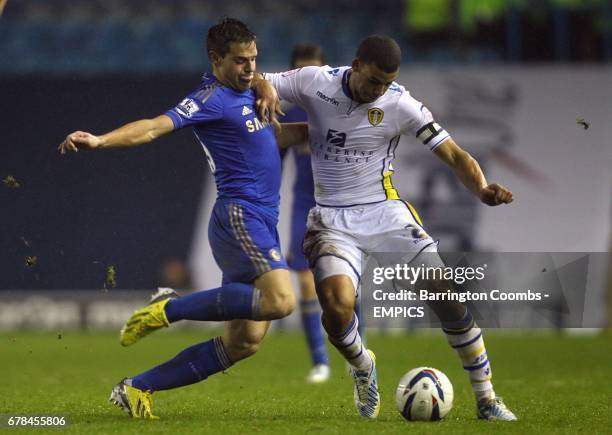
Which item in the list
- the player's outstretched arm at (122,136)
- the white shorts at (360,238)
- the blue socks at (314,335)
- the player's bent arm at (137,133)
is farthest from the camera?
the blue socks at (314,335)

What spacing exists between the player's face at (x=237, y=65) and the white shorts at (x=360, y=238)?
1.02 meters

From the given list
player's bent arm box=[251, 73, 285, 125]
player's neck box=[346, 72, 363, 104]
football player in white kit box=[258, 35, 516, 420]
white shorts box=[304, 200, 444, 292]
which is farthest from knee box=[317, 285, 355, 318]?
player's neck box=[346, 72, 363, 104]

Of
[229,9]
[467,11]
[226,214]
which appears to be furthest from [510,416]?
[229,9]

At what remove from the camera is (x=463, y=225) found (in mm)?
19141

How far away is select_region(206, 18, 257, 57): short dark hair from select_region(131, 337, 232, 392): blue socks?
174 centimetres

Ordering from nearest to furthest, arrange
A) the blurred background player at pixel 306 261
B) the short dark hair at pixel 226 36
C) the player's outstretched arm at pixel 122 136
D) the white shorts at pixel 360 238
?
1. the player's outstretched arm at pixel 122 136
2. the short dark hair at pixel 226 36
3. the white shorts at pixel 360 238
4. the blurred background player at pixel 306 261

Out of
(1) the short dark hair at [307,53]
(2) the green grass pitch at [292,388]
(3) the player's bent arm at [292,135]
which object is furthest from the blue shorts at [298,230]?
(3) the player's bent arm at [292,135]

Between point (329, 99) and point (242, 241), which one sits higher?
point (329, 99)

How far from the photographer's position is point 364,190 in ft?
23.9

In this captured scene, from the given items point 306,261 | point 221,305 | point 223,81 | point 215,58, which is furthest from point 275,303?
point 306,261

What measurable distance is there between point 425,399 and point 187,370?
142 centimetres

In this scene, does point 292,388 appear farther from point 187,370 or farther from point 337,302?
point 337,302

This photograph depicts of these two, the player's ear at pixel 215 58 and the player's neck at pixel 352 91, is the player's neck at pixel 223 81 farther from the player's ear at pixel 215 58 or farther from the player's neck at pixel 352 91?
the player's neck at pixel 352 91

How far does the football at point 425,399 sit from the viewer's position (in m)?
6.79
